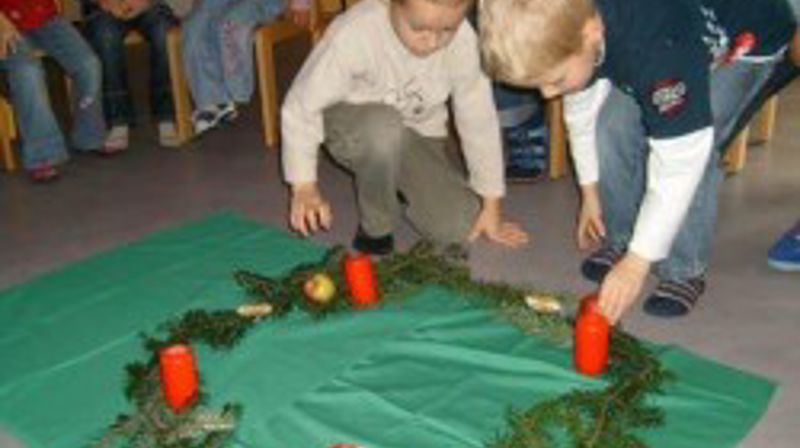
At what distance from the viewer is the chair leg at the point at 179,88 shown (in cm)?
300

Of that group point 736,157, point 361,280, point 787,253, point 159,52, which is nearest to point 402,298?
point 361,280

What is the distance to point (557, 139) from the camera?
255cm

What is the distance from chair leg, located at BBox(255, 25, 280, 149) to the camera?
2.93m

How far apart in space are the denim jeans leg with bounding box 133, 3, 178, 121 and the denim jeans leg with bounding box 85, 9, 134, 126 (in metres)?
0.08

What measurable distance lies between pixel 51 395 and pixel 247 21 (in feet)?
5.29

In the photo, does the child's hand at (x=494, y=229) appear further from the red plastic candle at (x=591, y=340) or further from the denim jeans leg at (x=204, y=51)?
the denim jeans leg at (x=204, y=51)

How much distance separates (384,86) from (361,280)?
0.48m

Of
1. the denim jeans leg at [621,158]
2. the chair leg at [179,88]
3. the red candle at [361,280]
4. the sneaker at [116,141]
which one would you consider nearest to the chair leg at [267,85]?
the chair leg at [179,88]

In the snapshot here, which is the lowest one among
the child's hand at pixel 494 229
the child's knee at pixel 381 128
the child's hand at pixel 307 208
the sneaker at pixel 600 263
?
the sneaker at pixel 600 263

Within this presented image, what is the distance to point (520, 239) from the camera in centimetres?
217

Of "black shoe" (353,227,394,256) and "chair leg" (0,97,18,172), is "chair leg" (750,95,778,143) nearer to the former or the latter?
"black shoe" (353,227,394,256)

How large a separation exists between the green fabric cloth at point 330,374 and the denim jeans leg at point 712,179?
0.86 feet

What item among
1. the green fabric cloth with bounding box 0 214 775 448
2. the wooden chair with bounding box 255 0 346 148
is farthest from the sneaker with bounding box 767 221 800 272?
the wooden chair with bounding box 255 0 346 148

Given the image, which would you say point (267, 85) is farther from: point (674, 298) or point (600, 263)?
point (674, 298)
